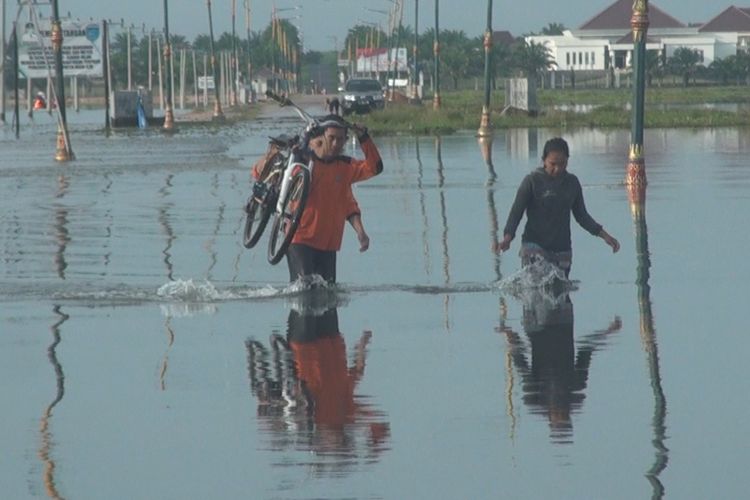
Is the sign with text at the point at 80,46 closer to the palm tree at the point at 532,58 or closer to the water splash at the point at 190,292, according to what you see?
the water splash at the point at 190,292

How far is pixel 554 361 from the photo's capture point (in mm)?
11000

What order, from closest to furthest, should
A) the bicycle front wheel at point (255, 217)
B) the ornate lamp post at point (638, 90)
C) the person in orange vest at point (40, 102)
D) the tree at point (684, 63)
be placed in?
1. the bicycle front wheel at point (255, 217)
2. the ornate lamp post at point (638, 90)
3. the person in orange vest at point (40, 102)
4. the tree at point (684, 63)

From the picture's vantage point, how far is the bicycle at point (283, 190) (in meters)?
14.0

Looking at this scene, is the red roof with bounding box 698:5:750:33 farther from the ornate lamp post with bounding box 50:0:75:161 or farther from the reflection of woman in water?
the reflection of woman in water

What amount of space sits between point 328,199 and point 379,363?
10.1ft

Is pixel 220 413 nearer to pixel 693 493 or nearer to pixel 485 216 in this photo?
pixel 693 493

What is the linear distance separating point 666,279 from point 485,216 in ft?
22.3

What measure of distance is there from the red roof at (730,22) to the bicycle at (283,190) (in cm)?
15576

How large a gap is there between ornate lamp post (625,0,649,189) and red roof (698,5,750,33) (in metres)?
146

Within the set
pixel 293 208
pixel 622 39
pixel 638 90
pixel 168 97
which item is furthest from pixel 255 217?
pixel 622 39

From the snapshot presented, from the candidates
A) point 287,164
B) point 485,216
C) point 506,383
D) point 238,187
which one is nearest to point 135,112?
point 238,187

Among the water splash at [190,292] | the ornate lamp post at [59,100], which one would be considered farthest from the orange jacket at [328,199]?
the ornate lamp post at [59,100]

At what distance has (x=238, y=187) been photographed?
28.0m

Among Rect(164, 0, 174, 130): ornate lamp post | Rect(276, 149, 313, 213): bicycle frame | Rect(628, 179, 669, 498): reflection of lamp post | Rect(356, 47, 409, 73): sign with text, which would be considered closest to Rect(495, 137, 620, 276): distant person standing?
Rect(628, 179, 669, 498): reflection of lamp post
